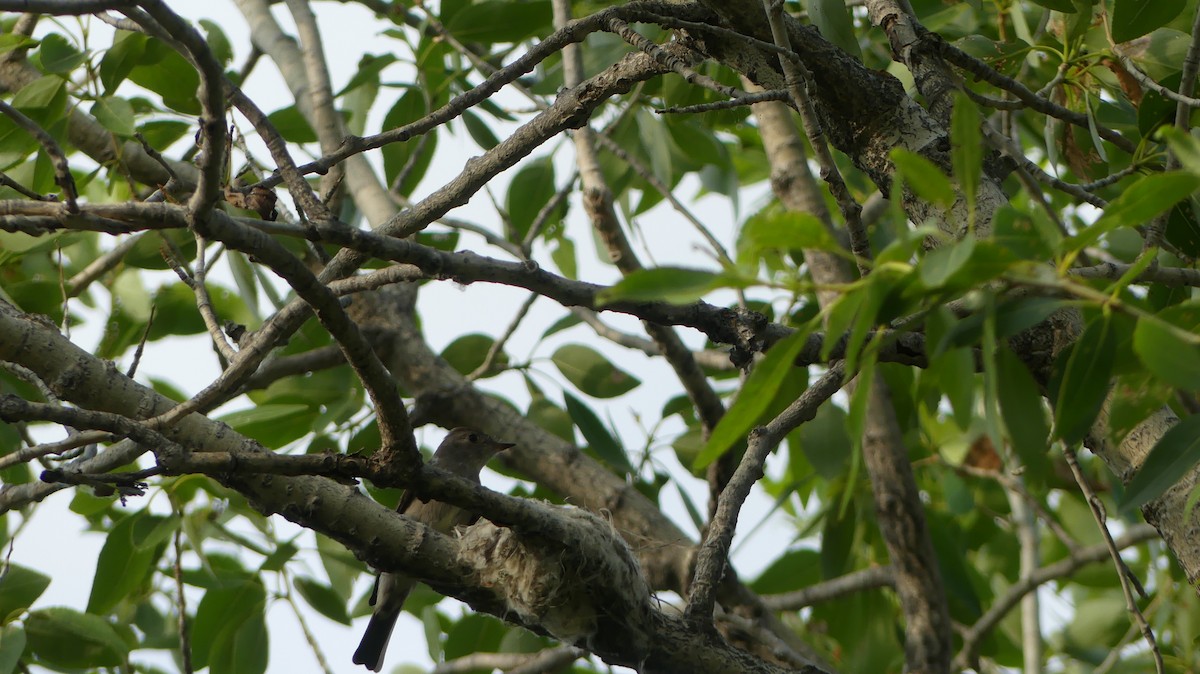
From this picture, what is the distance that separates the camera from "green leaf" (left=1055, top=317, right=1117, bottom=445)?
1.27 m

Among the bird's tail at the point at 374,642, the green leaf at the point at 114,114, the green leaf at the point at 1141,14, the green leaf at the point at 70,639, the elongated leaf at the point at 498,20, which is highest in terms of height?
the elongated leaf at the point at 498,20

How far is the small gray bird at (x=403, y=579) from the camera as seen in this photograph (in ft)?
13.8

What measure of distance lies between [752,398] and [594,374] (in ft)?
9.45

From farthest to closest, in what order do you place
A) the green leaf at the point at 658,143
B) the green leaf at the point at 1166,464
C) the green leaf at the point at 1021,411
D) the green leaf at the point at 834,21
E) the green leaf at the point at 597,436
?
the green leaf at the point at 658,143 < the green leaf at the point at 597,436 < the green leaf at the point at 834,21 < the green leaf at the point at 1166,464 < the green leaf at the point at 1021,411

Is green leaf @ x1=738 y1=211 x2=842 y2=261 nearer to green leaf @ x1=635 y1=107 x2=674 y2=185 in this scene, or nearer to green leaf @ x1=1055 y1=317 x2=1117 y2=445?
green leaf @ x1=1055 y1=317 x2=1117 y2=445

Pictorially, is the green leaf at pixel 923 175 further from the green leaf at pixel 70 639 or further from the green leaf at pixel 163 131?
the green leaf at pixel 163 131

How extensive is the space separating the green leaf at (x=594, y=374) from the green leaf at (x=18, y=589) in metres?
1.93

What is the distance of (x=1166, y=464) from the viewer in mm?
1520

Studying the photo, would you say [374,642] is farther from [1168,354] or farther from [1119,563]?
[1168,354]

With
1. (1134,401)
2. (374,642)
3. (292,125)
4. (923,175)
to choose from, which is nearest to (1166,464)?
(1134,401)

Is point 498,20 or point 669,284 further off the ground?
point 498,20

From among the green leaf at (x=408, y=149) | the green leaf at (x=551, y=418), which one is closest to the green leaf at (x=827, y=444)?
the green leaf at (x=551, y=418)

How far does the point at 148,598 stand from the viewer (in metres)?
4.23

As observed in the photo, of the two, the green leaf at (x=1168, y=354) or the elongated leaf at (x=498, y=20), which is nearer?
the green leaf at (x=1168, y=354)
